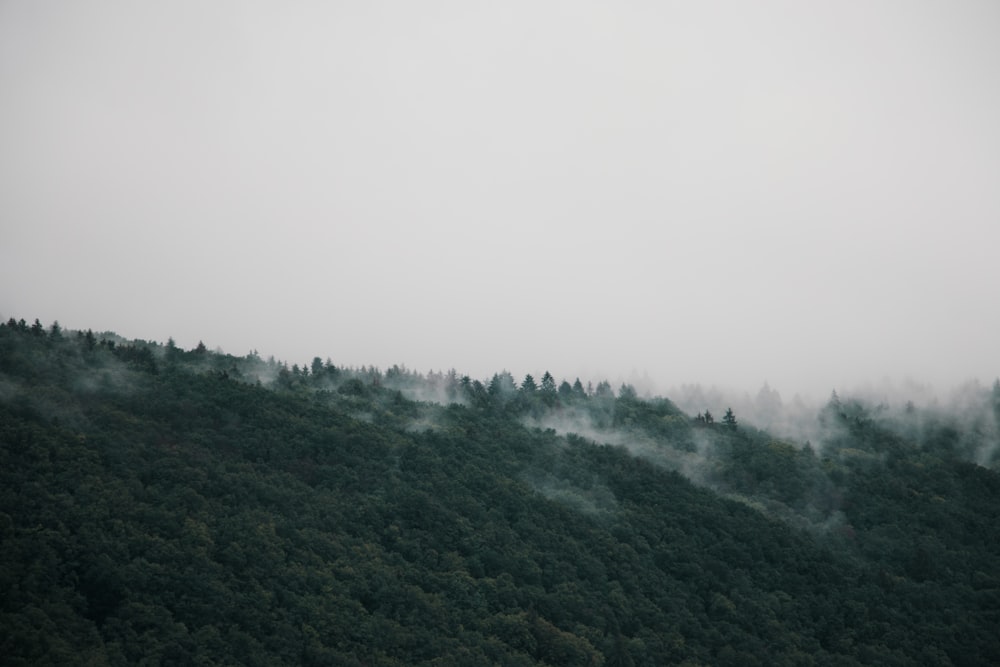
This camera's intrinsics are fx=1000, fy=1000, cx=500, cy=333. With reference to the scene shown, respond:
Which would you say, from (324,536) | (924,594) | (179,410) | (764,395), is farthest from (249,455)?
(764,395)

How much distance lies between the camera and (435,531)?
106250mm

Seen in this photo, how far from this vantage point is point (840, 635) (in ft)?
340

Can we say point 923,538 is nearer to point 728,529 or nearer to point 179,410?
point 728,529

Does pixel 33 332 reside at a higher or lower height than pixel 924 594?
higher

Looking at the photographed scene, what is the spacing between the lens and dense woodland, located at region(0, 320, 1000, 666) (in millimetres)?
83625

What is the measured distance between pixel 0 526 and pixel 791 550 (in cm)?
8250

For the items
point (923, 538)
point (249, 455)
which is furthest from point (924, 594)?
point (249, 455)

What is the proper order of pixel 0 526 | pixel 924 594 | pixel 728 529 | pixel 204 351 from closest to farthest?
1. pixel 0 526
2. pixel 924 594
3. pixel 728 529
4. pixel 204 351

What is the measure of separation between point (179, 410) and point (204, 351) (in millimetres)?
34454

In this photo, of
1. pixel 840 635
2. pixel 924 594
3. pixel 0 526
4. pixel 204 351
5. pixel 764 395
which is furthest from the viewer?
pixel 764 395

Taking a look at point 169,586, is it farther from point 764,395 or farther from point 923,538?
point 764,395

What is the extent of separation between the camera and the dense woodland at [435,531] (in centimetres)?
8362

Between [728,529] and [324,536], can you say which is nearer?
[324,536]

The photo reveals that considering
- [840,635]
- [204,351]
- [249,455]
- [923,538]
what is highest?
[204,351]
